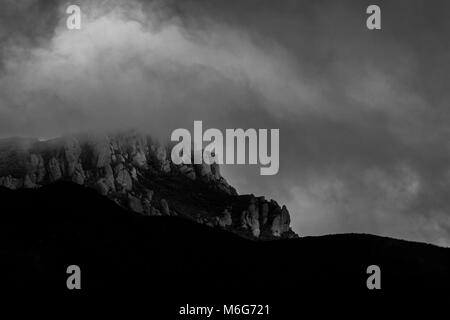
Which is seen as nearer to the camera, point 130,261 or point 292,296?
point 292,296

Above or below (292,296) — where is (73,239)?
above

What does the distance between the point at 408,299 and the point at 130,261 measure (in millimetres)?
52920

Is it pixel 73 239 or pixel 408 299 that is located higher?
pixel 73 239

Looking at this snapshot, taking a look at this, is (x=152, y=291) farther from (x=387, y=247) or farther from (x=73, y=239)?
(x=387, y=247)

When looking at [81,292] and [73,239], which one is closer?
[81,292]
